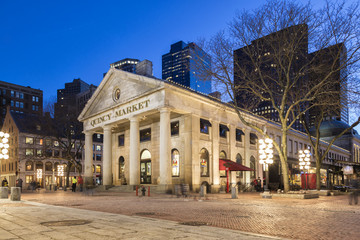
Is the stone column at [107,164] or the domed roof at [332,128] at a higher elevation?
the domed roof at [332,128]

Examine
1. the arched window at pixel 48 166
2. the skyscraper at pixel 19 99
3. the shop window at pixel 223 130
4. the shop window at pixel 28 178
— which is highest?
the skyscraper at pixel 19 99

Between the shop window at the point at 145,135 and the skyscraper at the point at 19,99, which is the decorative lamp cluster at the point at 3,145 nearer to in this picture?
the shop window at the point at 145,135

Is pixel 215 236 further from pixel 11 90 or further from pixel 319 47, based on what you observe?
pixel 11 90

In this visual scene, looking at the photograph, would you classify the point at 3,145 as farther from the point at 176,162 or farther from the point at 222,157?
the point at 222,157

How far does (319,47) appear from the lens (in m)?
24.7

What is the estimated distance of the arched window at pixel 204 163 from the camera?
33.5 meters

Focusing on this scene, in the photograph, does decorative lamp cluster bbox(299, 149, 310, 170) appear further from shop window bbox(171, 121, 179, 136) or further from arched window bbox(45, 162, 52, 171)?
arched window bbox(45, 162, 52, 171)

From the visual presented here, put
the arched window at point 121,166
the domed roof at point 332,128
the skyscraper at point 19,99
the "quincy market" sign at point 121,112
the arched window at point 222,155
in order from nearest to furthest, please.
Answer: the "quincy market" sign at point 121,112 < the arched window at point 222,155 < the arched window at point 121,166 < the domed roof at point 332,128 < the skyscraper at point 19,99

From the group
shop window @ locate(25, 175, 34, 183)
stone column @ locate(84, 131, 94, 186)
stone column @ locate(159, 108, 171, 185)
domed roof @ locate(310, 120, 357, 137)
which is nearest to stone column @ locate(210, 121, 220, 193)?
stone column @ locate(159, 108, 171, 185)

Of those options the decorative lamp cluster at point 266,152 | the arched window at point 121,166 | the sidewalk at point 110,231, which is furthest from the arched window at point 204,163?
the sidewalk at point 110,231

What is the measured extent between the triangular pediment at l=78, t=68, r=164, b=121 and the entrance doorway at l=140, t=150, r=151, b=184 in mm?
6943

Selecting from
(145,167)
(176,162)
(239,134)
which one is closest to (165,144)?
(176,162)

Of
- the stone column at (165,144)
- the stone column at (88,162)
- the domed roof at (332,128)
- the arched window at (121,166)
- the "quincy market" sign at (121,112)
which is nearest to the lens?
the stone column at (165,144)

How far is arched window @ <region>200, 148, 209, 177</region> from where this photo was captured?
3353cm
